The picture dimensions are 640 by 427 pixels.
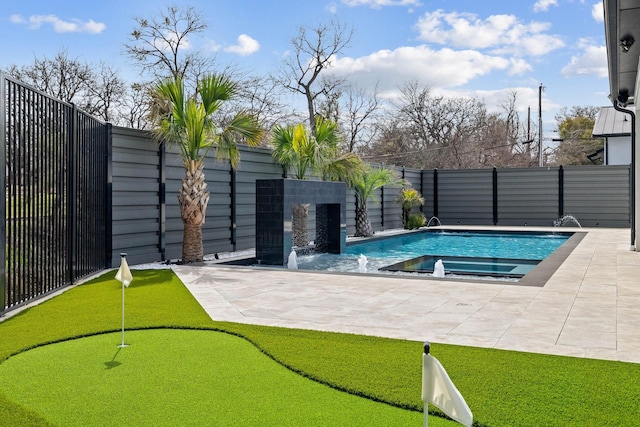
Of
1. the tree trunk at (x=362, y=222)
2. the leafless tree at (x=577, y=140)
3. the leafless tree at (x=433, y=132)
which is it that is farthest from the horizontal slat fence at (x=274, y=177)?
the leafless tree at (x=577, y=140)

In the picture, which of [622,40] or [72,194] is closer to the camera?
[622,40]

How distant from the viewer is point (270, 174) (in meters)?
13.1

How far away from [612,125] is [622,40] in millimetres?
19417

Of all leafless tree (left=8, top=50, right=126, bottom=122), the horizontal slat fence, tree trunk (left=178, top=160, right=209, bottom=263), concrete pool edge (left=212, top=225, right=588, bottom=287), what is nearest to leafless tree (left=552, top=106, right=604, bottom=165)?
the horizontal slat fence

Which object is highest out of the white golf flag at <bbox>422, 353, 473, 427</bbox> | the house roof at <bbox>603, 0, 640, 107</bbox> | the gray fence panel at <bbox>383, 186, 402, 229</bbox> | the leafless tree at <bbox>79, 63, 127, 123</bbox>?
the leafless tree at <bbox>79, 63, 127, 123</bbox>

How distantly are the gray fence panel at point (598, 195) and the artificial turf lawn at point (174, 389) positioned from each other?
19.1 m

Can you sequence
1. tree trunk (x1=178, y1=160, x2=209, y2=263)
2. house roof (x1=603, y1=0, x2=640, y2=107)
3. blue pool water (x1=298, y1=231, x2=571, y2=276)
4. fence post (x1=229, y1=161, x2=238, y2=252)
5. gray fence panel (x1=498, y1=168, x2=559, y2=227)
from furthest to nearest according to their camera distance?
gray fence panel (x1=498, y1=168, x2=559, y2=227), fence post (x1=229, y1=161, x2=238, y2=252), blue pool water (x1=298, y1=231, x2=571, y2=276), tree trunk (x1=178, y1=160, x2=209, y2=263), house roof (x1=603, y1=0, x2=640, y2=107)

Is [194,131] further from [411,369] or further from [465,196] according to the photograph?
[465,196]

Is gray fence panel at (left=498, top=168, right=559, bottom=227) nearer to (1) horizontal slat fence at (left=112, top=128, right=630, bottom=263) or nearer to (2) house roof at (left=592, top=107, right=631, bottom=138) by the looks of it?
(1) horizontal slat fence at (left=112, top=128, right=630, bottom=263)

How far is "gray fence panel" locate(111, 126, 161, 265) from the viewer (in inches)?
364

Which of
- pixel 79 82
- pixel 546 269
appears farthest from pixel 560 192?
pixel 79 82

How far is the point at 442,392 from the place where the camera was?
1848 mm

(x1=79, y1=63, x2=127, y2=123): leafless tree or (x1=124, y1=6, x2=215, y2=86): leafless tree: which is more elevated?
(x1=124, y1=6, x2=215, y2=86): leafless tree

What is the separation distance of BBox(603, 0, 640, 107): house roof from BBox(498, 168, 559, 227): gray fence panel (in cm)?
1100
